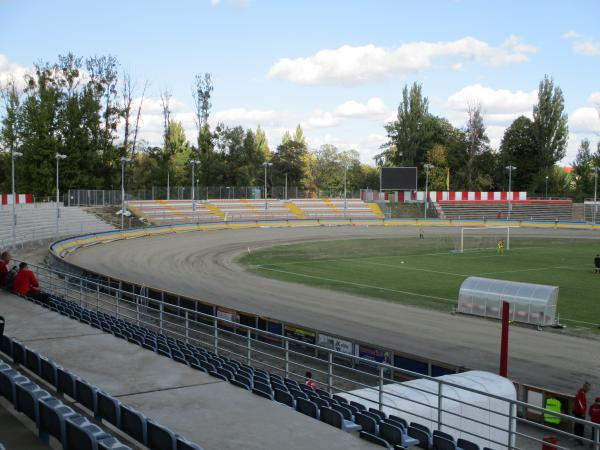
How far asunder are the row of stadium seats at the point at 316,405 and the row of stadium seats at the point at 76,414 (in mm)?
74

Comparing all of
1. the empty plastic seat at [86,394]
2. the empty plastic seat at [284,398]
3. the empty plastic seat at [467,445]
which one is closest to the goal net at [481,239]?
Result: the empty plastic seat at [284,398]

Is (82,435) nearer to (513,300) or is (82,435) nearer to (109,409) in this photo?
(109,409)

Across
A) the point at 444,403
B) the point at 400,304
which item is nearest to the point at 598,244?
the point at 400,304

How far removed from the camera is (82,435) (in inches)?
244

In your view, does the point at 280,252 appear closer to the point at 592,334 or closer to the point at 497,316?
the point at 497,316

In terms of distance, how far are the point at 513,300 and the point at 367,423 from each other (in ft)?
68.9

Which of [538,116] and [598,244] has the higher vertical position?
[538,116]

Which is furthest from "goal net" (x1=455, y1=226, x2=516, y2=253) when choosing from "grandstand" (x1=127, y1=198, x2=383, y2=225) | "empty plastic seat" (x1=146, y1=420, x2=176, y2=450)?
"empty plastic seat" (x1=146, y1=420, x2=176, y2=450)

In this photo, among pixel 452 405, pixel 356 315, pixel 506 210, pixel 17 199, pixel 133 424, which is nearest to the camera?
pixel 133 424

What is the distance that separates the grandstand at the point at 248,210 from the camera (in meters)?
77.9

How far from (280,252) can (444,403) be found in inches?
1666

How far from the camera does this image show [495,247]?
196ft

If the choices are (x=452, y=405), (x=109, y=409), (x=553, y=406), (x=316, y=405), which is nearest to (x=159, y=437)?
(x=109, y=409)

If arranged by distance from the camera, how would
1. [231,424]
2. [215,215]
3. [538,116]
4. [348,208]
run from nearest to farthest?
[231,424] < [215,215] < [348,208] < [538,116]
